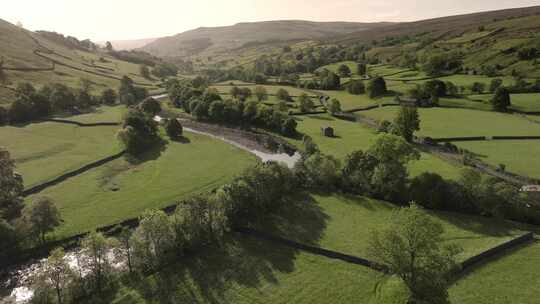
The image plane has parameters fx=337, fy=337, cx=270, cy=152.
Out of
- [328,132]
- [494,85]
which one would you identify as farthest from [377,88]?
[328,132]

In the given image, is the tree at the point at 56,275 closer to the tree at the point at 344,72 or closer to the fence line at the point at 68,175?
the fence line at the point at 68,175

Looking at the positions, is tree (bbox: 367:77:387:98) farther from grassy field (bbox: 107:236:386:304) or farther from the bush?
grassy field (bbox: 107:236:386:304)

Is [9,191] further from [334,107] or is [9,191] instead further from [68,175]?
[334,107]


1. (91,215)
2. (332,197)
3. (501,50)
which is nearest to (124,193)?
(91,215)

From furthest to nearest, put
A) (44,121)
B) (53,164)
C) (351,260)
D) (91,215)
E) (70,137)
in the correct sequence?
(44,121)
(70,137)
(53,164)
(91,215)
(351,260)

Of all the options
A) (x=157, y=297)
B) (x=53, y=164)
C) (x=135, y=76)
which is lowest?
(x=157, y=297)

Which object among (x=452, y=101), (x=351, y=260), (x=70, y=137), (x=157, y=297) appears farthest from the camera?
(x=452, y=101)

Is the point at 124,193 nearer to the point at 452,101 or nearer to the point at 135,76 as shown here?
the point at 452,101
